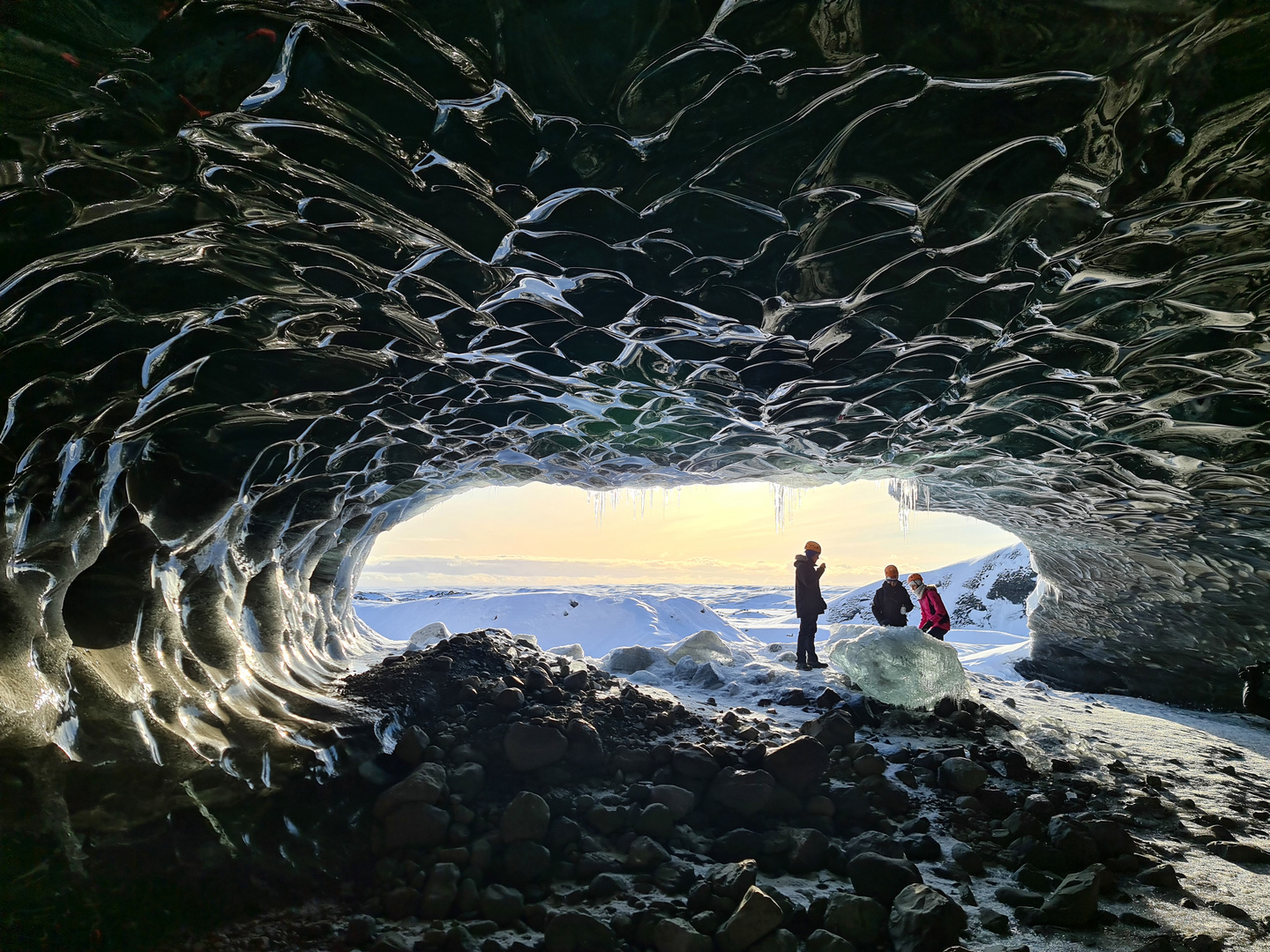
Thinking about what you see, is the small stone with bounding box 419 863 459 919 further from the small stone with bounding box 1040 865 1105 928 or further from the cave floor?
the small stone with bounding box 1040 865 1105 928

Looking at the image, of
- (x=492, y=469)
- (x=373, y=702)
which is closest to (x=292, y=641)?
(x=373, y=702)

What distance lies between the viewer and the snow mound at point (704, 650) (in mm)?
9227

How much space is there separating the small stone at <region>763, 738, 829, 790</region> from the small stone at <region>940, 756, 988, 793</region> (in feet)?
3.31

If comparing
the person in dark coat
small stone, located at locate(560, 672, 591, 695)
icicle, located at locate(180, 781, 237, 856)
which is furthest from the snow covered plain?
icicle, located at locate(180, 781, 237, 856)

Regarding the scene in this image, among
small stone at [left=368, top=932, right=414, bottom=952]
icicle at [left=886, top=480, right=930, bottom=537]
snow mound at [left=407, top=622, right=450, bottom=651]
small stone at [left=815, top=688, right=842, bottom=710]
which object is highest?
icicle at [left=886, top=480, right=930, bottom=537]

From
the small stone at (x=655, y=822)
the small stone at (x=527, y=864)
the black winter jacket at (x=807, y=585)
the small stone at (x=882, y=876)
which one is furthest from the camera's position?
the black winter jacket at (x=807, y=585)

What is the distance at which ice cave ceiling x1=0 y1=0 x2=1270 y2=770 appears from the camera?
2062mm

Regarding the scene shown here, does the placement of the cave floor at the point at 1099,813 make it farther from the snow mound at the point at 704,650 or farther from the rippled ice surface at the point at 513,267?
the snow mound at the point at 704,650

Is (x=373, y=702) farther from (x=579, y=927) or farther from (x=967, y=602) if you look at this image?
(x=967, y=602)

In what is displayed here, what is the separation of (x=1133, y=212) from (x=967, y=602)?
2242 cm

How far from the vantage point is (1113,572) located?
9.66 meters

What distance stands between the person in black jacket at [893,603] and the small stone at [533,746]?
17.2ft

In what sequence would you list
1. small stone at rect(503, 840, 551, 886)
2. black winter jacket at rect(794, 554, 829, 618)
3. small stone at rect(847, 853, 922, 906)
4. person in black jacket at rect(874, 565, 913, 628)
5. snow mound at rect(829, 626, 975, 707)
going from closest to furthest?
small stone at rect(847, 853, 922, 906) → small stone at rect(503, 840, 551, 886) → snow mound at rect(829, 626, 975, 707) → person in black jacket at rect(874, 565, 913, 628) → black winter jacket at rect(794, 554, 829, 618)

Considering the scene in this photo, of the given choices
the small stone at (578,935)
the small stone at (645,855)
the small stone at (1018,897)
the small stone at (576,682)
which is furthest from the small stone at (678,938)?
the small stone at (576,682)
